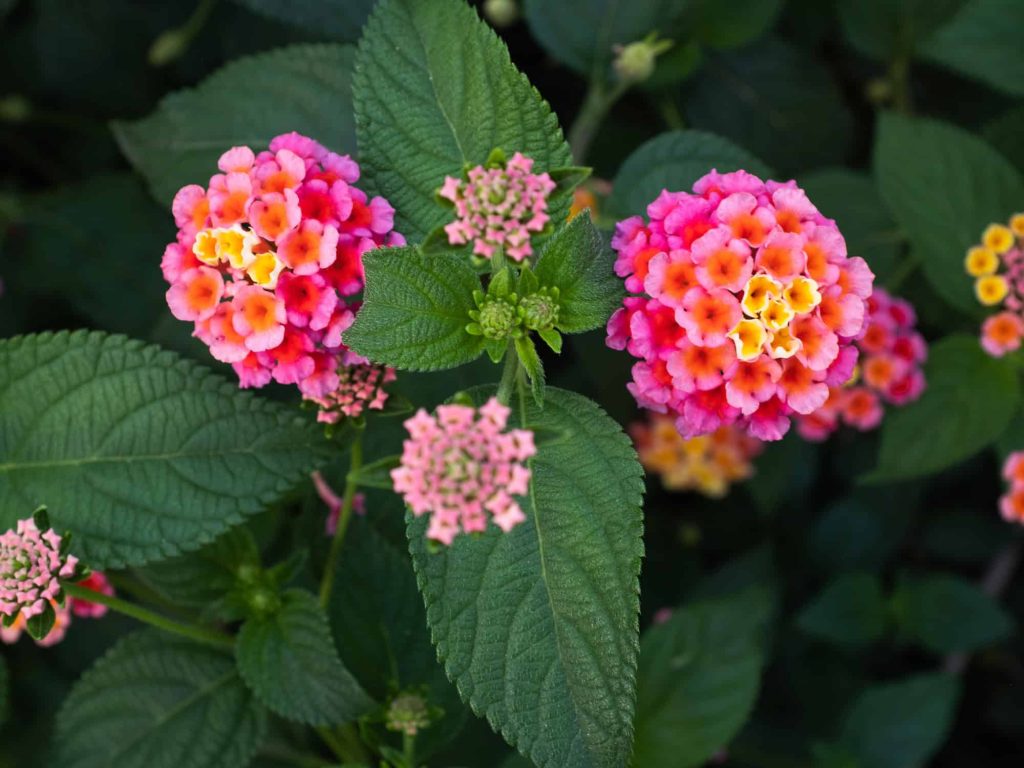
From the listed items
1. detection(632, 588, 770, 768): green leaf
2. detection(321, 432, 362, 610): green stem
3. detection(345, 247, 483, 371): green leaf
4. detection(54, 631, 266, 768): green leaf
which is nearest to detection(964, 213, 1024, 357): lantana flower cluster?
detection(632, 588, 770, 768): green leaf

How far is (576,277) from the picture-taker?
4.50 ft

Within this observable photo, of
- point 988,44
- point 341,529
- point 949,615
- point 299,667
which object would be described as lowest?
point 949,615

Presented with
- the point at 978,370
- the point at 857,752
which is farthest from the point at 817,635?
the point at 978,370

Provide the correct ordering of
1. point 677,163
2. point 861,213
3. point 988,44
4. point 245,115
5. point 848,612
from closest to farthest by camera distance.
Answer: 1. point 677,163
2. point 245,115
3. point 988,44
4. point 861,213
5. point 848,612

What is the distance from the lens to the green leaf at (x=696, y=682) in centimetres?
193

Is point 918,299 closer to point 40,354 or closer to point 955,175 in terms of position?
point 955,175

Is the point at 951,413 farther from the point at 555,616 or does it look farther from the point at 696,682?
the point at 555,616

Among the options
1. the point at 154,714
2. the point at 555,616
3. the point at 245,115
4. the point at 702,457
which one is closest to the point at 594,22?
the point at 245,115

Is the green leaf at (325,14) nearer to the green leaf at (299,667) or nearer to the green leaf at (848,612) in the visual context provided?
the green leaf at (299,667)

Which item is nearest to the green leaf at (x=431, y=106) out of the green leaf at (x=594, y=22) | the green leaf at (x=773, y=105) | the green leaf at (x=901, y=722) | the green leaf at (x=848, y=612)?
the green leaf at (x=594, y=22)

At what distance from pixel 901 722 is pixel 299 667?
1484mm

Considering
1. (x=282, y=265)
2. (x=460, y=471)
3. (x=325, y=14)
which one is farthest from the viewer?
(x=325, y=14)

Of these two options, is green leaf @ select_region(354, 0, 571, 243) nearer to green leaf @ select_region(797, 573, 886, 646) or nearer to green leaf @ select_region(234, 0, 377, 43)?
green leaf @ select_region(234, 0, 377, 43)

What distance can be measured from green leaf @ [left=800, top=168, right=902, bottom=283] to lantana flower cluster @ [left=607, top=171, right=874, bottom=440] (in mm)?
968
